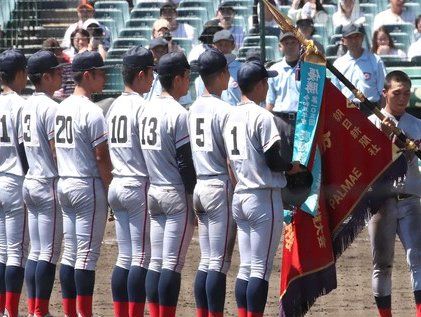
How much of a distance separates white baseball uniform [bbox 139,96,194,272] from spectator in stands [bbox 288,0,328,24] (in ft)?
25.3

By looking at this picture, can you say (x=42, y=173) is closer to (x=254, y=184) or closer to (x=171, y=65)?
(x=171, y=65)

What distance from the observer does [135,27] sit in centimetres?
1855

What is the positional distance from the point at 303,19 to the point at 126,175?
636 centimetres

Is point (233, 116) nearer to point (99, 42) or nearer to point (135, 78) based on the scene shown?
point (135, 78)

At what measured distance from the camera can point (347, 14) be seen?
17.2 meters

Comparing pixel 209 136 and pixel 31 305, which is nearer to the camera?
pixel 209 136

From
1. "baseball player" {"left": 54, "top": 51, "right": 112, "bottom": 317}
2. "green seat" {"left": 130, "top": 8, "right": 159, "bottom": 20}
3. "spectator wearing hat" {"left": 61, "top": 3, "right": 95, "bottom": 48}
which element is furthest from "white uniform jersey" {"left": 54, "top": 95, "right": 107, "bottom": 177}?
"green seat" {"left": 130, "top": 8, "right": 159, "bottom": 20}

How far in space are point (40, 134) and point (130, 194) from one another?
993 millimetres

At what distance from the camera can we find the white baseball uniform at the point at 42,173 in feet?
33.8

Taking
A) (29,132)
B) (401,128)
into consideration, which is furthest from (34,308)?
(401,128)

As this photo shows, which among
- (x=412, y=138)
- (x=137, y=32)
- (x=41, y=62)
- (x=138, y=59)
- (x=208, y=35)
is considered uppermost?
(x=137, y=32)

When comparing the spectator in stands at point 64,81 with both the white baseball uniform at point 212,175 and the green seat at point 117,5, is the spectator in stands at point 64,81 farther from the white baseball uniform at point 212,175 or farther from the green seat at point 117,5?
the white baseball uniform at point 212,175

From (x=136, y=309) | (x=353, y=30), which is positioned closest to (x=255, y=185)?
(x=136, y=309)

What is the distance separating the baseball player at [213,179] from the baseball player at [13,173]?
5.72 ft
